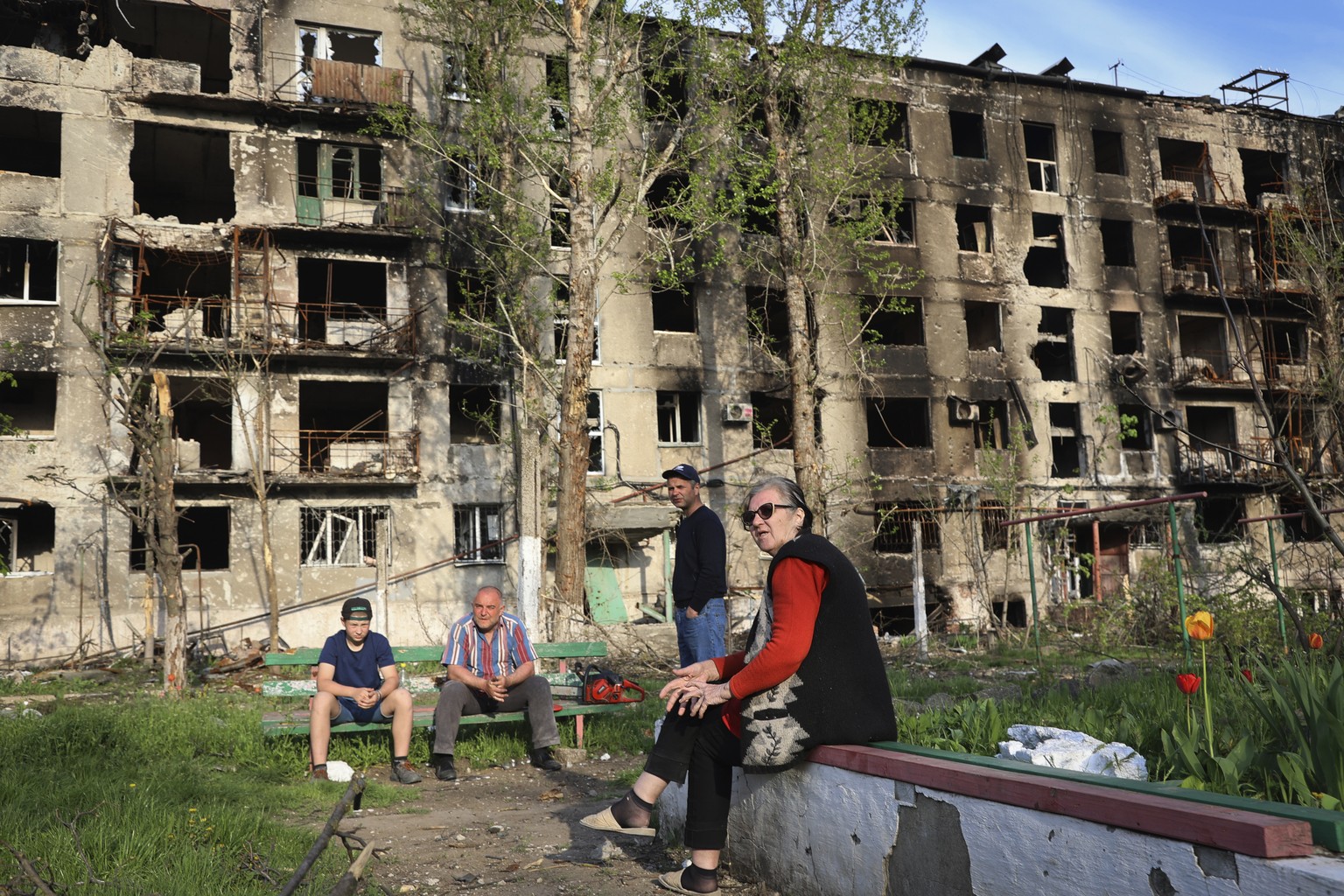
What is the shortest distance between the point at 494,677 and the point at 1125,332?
99.3 feet

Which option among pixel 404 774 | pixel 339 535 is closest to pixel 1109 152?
pixel 339 535

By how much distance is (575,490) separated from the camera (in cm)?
1750

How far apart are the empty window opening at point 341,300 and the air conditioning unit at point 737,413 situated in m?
8.79

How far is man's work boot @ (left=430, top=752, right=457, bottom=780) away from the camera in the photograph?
8.19 m

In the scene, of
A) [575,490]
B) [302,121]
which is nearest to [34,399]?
[302,121]

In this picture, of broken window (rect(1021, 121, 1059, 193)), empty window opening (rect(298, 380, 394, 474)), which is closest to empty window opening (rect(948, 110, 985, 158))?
broken window (rect(1021, 121, 1059, 193))

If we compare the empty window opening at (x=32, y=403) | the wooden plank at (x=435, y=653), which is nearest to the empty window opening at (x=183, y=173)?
the empty window opening at (x=32, y=403)

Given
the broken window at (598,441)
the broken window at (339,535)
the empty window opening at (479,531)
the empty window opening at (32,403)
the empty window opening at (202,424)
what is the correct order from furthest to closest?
the broken window at (598,441) → the empty window opening at (479,531) → the empty window opening at (32,403) → the broken window at (339,535) → the empty window opening at (202,424)

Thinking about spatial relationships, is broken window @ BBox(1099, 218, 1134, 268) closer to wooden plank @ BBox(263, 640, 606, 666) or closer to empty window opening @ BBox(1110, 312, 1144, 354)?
empty window opening @ BBox(1110, 312, 1144, 354)

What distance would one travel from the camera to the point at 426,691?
34.0 ft

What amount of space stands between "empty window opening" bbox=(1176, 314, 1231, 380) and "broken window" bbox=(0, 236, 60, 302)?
102 feet

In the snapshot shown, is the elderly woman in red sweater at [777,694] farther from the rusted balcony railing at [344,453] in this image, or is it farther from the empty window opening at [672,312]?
the empty window opening at [672,312]

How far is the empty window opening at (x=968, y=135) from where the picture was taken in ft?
105

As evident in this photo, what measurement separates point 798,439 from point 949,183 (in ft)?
41.0
